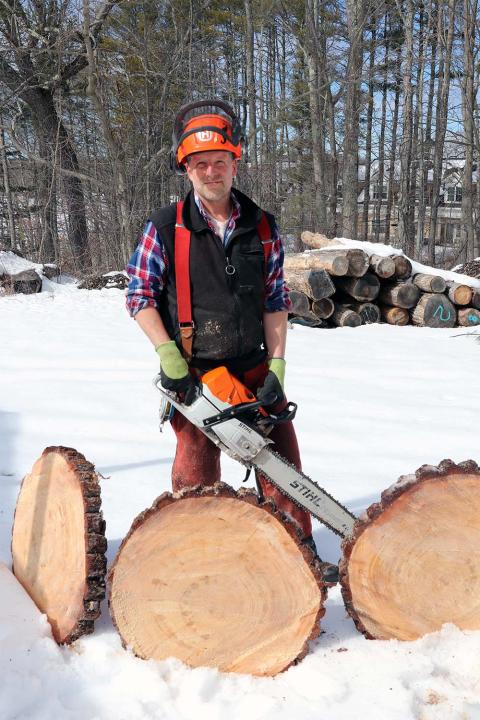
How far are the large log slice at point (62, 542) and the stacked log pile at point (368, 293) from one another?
659cm

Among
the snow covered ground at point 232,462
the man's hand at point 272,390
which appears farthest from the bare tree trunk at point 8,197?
the man's hand at point 272,390

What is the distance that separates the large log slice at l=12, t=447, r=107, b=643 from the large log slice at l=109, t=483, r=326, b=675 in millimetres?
105

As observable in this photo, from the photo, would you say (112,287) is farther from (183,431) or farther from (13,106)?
(183,431)

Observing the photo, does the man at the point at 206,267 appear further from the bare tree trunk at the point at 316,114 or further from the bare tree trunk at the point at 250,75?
the bare tree trunk at the point at 316,114

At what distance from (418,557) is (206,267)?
1.26 m

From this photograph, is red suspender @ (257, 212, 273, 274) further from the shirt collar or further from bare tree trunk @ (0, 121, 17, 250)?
bare tree trunk @ (0, 121, 17, 250)

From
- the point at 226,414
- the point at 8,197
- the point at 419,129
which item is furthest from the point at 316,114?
the point at 226,414

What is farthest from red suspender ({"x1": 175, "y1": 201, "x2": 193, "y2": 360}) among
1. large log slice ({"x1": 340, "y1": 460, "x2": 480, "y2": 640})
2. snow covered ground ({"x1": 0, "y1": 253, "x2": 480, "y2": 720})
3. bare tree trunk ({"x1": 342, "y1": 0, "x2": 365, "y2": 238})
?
bare tree trunk ({"x1": 342, "y1": 0, "x2": 365, "y2": 238})

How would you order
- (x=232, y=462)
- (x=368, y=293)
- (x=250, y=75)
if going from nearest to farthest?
(x=232, y=462)
(x=368, y=293)
(x=250, y=75)

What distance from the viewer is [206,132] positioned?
6.93 ft

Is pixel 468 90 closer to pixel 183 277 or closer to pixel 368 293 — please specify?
pixel 368 293

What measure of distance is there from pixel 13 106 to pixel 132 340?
12408 mm

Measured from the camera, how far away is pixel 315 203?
20.1 metres

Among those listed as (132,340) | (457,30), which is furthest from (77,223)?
(457,30)
